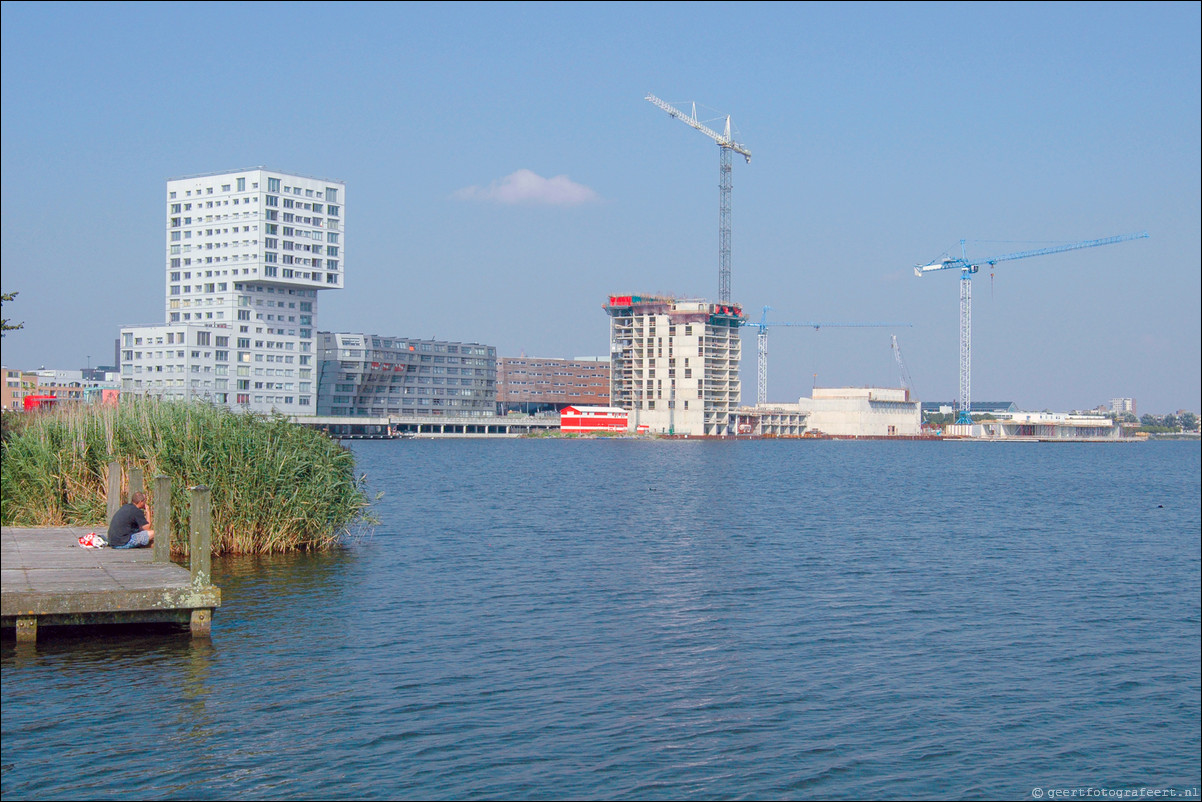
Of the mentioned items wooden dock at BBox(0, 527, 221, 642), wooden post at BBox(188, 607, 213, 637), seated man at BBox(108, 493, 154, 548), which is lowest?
wooden post at BBox(188, 607, 213, 637)

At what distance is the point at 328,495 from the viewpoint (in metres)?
30.1

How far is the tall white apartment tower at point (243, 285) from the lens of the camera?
148m

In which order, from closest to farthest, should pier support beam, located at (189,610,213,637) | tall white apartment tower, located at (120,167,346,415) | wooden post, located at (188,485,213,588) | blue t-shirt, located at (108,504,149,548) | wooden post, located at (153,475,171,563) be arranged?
wooden post, located at (188,485,213,588) → pier support beam, located at (189,610,213,637) → wooden post, located at (153,475,171,563) → blue t-shirt, located at (108,504,149,548) → tall white apartment tower, located at (120,167,346,415)

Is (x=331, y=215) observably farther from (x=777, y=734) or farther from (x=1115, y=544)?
(x=777, y=734)

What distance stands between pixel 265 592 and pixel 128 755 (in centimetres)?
1108

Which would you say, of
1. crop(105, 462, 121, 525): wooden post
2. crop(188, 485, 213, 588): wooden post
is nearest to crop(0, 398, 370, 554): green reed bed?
crop(105, 462, 121, 525): wooden post

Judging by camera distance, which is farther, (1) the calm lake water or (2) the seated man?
(2) the seated man

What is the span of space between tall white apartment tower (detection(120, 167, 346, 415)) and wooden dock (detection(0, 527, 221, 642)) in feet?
429

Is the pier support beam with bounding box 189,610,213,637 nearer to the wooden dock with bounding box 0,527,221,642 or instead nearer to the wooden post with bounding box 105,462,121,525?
the wooden dock with bounding box 0,527,221,642

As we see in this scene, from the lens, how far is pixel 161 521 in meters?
20.9

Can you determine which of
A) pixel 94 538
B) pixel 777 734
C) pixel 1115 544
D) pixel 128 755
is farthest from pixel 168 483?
pixel 1115 544

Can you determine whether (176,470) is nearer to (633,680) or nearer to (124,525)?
(124,525)

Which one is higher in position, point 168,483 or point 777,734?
point 168,483

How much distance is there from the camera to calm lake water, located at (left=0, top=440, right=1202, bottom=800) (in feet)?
43.9
